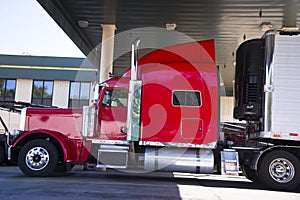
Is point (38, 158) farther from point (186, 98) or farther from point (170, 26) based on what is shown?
point (170, 26)

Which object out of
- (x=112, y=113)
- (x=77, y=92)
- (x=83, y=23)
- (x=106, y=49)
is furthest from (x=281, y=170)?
(x=77, y=92)

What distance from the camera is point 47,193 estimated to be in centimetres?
727

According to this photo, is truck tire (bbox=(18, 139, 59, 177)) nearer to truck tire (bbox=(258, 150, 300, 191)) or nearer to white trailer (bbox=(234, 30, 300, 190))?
white trailer (bbox=(234, 30, 300, 190))

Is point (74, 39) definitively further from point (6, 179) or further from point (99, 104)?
point (6, 179)

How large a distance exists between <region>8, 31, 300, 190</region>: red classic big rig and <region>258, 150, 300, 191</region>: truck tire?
24 mm

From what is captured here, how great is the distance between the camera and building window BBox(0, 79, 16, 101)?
27453mm

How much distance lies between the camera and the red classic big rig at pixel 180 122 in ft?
30.6

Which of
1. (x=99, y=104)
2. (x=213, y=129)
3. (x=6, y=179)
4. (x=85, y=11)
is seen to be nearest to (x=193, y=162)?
(x=213, y=129)

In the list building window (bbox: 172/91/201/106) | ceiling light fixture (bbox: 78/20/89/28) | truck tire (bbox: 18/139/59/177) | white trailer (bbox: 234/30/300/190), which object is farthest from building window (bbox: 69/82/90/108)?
white trailer (bbox: 234/30/300/190)

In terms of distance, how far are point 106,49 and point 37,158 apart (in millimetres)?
7213

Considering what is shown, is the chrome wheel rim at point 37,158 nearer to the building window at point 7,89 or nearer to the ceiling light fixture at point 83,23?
the ceiling light fixture at point 83,23

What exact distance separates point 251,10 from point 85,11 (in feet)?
20.0

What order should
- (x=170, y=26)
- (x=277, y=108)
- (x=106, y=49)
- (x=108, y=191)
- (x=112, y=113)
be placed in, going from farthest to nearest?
1. (x=106, y=49)
2. (x=170, y=26)
3. (x=112, y=113)
4. (x=277, y=108)
5. (x=108, y=191)

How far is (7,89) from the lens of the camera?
2752 cm
